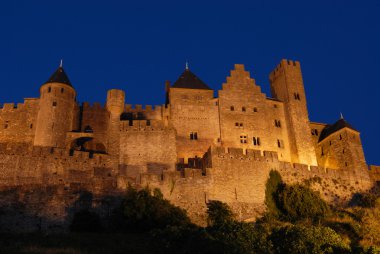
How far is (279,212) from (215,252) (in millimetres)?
19495

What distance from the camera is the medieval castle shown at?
120 feet

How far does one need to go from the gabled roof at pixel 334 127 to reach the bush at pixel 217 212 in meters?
21.1

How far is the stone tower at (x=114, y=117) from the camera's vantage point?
4538 cm

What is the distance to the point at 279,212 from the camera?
128ft

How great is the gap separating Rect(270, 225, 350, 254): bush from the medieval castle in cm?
1095

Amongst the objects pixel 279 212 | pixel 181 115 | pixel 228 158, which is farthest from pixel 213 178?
pixel 181 115

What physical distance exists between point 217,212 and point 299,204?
744 centimetres

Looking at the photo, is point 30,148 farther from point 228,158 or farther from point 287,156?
point 287,156

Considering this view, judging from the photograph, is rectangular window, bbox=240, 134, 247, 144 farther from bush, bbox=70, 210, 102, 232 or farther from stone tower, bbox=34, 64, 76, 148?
bush, bbox=70, 210, 102, 232

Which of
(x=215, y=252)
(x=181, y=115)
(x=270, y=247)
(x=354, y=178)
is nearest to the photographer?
(x=215, y=252)

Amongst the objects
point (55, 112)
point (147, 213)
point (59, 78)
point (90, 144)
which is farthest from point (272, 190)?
point (59, 78)

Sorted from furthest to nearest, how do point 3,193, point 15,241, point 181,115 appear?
point 181,115 < point 3,193 < point 15,241

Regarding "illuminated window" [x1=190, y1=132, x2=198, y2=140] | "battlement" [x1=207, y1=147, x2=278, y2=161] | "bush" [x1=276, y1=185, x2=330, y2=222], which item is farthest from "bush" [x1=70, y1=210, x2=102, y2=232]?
"illuminated window" [x1=190, y1=132, x2=198, y2=140]

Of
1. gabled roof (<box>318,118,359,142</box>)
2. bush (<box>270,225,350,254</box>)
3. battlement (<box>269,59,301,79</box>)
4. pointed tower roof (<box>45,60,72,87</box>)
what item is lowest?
bush (<box>270,225,350,254</box>)
